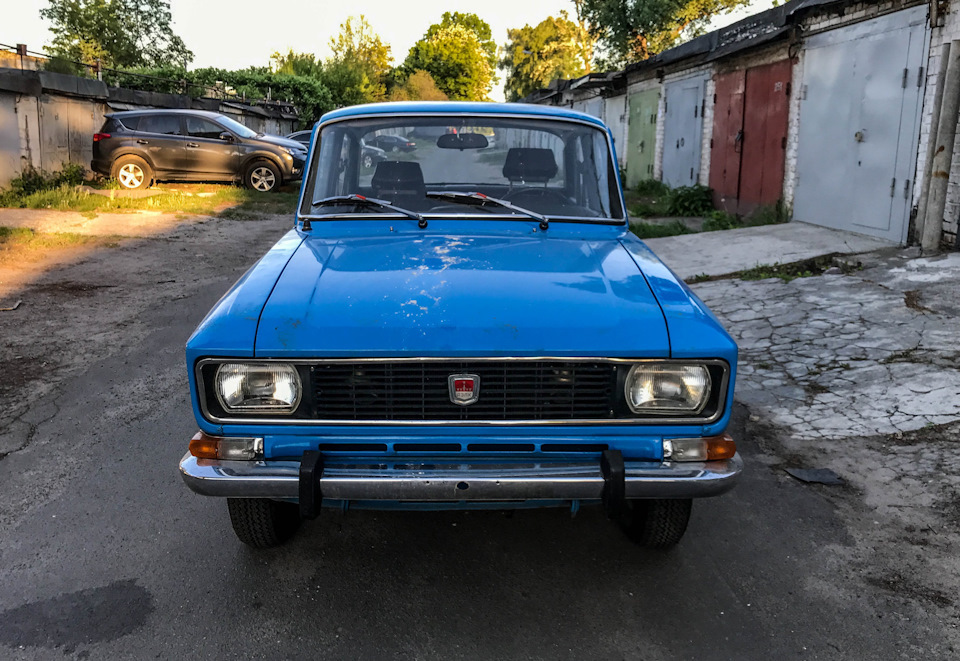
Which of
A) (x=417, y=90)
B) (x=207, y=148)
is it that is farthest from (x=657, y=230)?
(x=417, y=90)

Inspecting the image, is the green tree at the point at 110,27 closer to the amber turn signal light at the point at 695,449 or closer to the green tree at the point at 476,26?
the green tree at the point at 476,26

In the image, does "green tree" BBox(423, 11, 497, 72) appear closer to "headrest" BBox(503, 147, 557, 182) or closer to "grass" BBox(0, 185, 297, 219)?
"grass" BBox(0, 185, 297, 219)

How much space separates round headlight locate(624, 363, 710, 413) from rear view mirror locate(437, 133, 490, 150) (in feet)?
6.09

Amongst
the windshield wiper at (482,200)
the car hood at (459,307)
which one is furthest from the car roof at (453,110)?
the car hood at (459,307)

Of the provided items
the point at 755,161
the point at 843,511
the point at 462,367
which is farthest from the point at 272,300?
the point at 755,161

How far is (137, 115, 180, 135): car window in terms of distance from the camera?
1554cm

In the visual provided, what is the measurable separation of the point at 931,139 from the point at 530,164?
645cm

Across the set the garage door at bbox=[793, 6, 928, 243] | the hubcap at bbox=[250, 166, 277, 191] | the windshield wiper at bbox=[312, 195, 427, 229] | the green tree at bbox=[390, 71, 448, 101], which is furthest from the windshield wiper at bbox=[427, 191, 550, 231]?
the green tree at bbox=[390, 71, 448, 101]

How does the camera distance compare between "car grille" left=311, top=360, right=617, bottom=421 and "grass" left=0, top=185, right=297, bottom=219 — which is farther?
"grass" left=0, top=185, right=297, bottom=219

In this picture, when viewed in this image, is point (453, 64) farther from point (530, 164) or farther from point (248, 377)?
point (248, 377)

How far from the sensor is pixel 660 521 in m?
3.02

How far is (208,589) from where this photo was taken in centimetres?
289

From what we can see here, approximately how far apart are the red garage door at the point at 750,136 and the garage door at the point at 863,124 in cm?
74

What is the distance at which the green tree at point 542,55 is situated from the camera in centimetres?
5494
